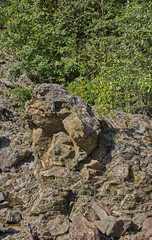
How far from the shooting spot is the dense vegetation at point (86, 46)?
11.7 metres

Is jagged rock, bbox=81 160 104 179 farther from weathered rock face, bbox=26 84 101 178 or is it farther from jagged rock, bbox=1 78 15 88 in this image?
jagged rock, bbox=1 78 15 88

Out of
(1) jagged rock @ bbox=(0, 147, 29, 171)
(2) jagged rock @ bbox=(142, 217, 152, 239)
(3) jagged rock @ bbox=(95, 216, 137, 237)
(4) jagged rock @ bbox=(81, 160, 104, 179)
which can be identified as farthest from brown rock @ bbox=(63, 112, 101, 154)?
(1) jagged rock @ bbox=(0, 147, 29, 171)

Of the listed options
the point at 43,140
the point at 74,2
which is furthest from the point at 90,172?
the point at 74,2

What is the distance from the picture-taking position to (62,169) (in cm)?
783

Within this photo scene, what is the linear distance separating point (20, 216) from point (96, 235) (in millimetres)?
3042

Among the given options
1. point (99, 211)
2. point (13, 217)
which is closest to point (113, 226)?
point (99, 211)

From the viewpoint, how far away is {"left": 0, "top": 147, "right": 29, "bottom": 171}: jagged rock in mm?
10883

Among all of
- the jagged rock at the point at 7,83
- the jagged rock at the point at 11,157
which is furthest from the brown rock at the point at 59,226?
the jagged rock at the point at 7,83

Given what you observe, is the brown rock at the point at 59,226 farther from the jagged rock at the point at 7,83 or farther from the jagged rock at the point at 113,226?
the jagged rock at the point at 7,83

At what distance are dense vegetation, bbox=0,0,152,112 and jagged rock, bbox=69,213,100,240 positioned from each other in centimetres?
479

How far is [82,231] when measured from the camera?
550cm

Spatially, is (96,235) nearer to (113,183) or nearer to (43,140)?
(113,183)

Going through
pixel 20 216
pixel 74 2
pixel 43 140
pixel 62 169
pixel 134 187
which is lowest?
pixel 20 216

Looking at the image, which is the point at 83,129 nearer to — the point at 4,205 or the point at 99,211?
the point at 99,211
